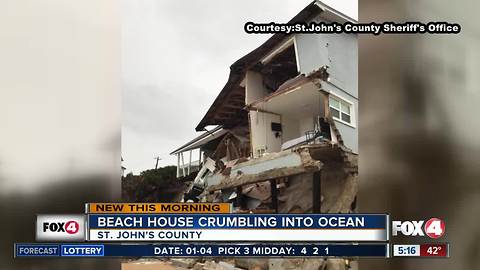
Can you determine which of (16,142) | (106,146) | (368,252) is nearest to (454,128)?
(368,252)

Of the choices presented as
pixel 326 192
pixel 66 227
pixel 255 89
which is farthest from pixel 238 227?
pixel 66 227

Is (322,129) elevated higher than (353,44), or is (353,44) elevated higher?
(353,44)

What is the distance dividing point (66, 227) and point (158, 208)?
0.64 metres

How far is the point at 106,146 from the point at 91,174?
216 mm

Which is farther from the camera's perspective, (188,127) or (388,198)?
(188,127)

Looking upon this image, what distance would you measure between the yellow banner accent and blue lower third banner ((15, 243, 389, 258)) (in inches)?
9.3

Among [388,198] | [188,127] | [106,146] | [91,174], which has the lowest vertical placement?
[388,198]

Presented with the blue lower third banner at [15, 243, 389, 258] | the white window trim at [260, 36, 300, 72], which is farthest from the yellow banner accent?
the white window trim at [260, 36, 300, 72]

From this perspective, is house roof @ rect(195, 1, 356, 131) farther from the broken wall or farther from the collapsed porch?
the broken wall

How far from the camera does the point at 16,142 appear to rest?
7.52 ft

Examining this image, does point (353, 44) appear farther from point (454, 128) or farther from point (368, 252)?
point (368, 252)

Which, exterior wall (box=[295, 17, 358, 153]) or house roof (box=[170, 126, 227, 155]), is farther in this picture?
house roof (box=[170, 126, 227, 155])

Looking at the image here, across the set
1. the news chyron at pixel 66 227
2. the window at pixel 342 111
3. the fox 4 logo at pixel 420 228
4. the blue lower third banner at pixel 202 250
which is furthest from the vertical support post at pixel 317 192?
the news chyron at pixel 66 227

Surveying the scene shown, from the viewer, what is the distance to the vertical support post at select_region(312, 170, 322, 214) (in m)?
2.32
